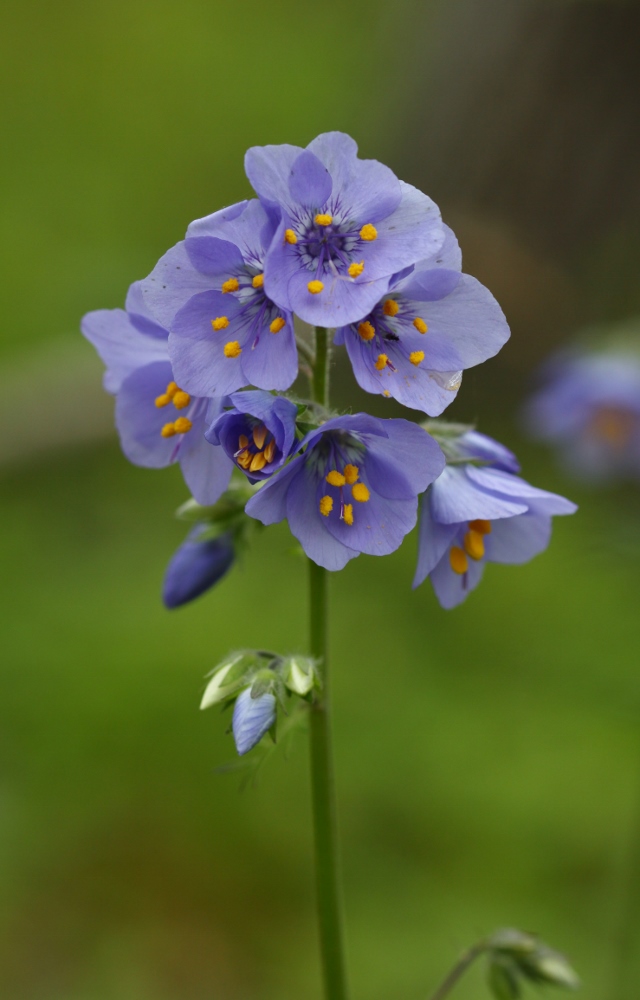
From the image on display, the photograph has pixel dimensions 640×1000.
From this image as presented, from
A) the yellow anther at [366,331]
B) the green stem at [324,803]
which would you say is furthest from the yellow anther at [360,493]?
the yellow anther at [366,331]

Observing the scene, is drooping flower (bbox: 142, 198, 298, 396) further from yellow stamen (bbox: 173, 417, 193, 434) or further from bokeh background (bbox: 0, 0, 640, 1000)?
bokeh background (bbox: 0, 0, 640, 1000)

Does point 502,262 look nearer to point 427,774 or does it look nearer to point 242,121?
point 242,121

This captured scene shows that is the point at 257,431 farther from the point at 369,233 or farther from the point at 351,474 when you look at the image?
the point at 369,233

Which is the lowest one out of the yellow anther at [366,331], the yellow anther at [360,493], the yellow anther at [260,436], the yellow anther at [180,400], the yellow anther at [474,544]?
the yellow anther at [474,544]

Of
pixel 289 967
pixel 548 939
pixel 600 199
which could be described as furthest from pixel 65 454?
pixel 600 199

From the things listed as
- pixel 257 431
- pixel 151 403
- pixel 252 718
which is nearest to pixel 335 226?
pixel 257 431

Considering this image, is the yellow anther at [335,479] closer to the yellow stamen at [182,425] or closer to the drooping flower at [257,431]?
the drooping flower at [257,431]
